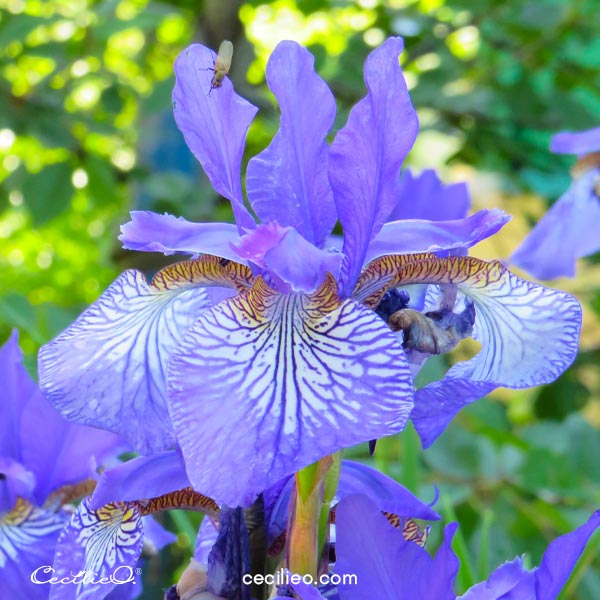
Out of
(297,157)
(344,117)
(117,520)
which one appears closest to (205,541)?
(117,520)

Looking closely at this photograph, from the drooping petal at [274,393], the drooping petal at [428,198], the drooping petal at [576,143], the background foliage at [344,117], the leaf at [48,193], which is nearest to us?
the drooping petal at [274,393]

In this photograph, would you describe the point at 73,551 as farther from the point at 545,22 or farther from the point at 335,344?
the point at 545,22

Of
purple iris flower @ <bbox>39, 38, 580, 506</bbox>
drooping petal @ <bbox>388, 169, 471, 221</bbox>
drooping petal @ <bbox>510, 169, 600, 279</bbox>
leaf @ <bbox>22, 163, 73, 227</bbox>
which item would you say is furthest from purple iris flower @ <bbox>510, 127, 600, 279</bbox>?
leaf @ <bbox>22, 163, 73, 227</bbox>

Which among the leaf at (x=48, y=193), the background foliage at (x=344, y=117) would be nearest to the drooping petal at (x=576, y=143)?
the background foliage at (x=344, y=117)

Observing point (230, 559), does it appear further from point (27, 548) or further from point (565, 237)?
point (565, 237)

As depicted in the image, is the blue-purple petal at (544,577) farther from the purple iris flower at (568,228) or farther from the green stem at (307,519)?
the purple iris flower at (568,228)
